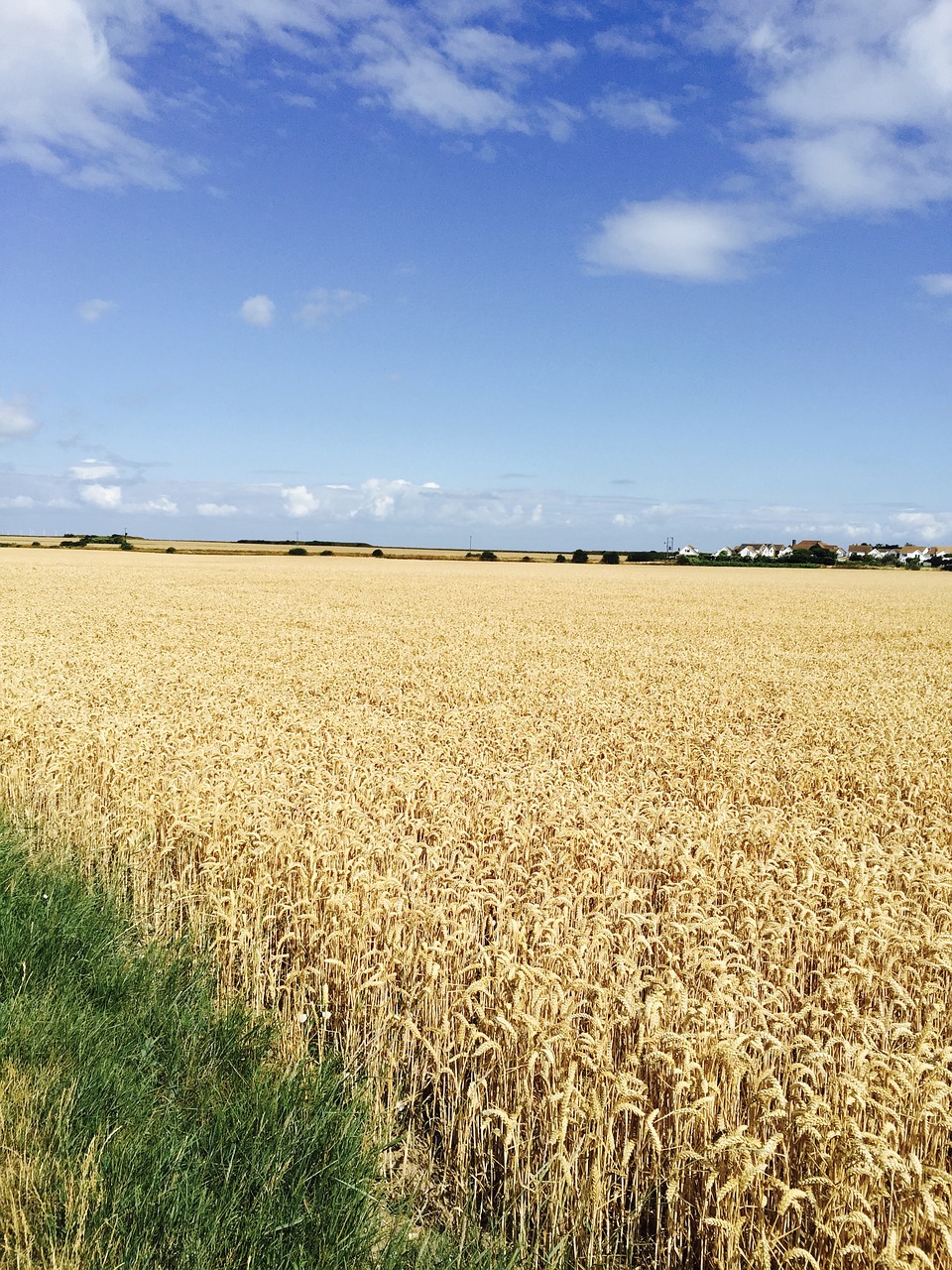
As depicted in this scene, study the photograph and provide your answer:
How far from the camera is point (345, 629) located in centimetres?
2444

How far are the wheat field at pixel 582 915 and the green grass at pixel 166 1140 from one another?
41 centimetres

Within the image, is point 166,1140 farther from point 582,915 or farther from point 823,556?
point 823,556

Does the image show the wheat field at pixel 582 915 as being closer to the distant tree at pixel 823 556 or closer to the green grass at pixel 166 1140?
the green grass at pixel 166 1140

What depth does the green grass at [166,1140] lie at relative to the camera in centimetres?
278

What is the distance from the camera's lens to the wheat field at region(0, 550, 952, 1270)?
325cm

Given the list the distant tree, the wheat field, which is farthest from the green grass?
the distant tree

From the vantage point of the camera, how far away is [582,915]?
538 centimetres

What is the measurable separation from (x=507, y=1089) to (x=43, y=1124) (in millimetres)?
1929

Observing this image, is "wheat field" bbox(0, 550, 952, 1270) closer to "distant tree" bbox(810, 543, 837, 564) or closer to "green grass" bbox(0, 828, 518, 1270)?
"green grass" bbox(0, 828, 518, 1270)

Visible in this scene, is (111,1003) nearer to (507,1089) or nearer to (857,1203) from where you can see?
(507,1089)

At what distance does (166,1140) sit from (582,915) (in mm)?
2877

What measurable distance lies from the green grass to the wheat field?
0.41 m

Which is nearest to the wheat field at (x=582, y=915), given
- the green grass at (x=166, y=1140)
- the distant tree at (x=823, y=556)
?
the green grass at (x=166, y=1140)

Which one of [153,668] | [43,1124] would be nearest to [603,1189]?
[43,1124]
